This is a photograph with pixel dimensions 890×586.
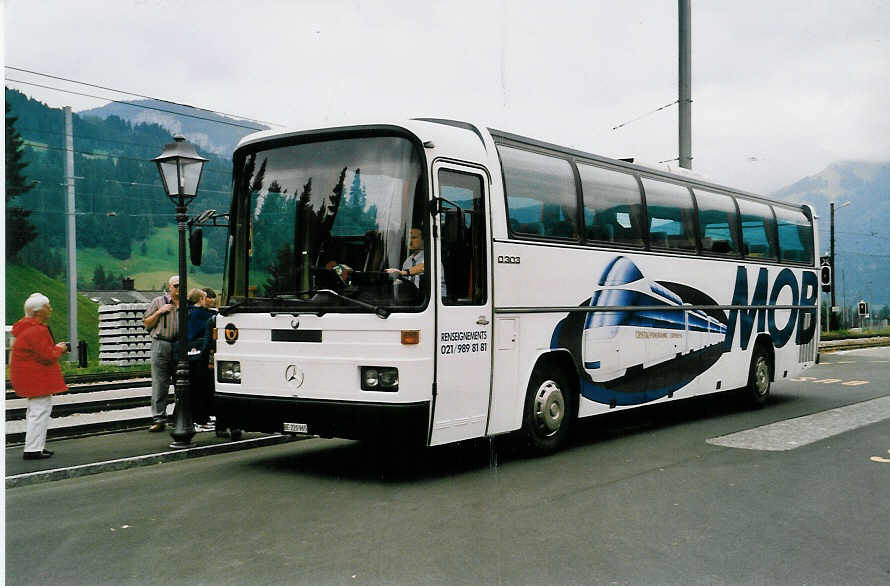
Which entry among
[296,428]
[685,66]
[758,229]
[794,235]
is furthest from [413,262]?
[685,66]

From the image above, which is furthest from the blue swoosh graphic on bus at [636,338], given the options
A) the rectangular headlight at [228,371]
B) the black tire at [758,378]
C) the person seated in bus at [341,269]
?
the rectangular headlight at [228,371]

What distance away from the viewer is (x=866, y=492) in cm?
795

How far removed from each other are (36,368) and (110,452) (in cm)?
124

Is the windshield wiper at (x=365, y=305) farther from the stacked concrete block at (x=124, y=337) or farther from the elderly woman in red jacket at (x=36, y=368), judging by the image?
the stacked concrete block at (x=124, y=337)

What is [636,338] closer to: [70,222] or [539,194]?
[539,194]

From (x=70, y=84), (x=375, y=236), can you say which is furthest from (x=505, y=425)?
(x=70, y=84)

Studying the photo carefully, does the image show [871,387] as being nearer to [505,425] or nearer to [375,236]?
[505,425]

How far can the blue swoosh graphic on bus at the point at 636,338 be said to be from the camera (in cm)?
1063

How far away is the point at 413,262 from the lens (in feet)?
26.9

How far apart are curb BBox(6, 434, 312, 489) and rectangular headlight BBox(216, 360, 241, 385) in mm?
1263

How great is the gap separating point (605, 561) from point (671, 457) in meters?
4.31

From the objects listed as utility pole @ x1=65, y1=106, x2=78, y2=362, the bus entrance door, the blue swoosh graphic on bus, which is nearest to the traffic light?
the blue swoosh graphic on bus

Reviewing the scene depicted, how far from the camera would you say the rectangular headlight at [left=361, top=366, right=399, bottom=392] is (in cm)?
809

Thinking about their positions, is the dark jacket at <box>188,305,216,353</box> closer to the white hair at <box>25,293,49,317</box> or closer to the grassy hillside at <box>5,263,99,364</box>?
the white hair at <box>25,293,49,317</box>
